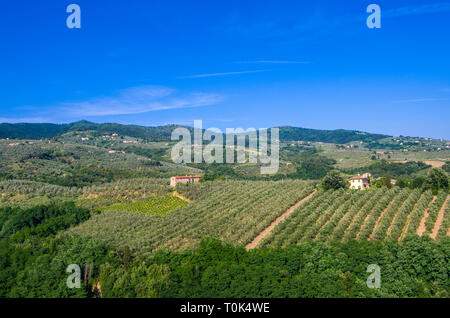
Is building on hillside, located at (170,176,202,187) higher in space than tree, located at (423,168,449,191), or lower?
lower

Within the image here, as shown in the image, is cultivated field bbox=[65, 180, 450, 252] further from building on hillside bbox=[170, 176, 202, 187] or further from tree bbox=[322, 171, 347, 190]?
building on hillside bbox=[170, 176, 202, 187]

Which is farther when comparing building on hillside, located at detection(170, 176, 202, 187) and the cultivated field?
building on hillside, located at detection(170, 176, 202, 187)

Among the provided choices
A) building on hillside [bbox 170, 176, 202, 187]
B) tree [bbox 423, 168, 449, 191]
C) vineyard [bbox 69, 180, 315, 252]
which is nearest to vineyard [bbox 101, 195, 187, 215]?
vineyard [bbox 69, 180, 315, 252]

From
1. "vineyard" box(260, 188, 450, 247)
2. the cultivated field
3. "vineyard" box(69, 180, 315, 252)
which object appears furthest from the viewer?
"vineyard" box(69, 180, 315, 252)

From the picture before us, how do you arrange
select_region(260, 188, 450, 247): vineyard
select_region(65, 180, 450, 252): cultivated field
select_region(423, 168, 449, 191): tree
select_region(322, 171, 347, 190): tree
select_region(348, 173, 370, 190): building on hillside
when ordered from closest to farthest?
select_region(260, 188, 450, 247): vineyard
select_region(65, 180, 450, 252): cultivated field
select_region(423, 168, 449, 191): tree
select_region(322, 171, 347, 190): tree
select_region(348, 173, 370, 190): building on hillside

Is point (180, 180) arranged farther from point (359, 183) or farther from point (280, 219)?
point (359, 183)
